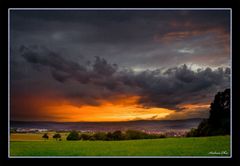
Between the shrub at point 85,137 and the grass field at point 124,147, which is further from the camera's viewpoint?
the shrub at point 85,137

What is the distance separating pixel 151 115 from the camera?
10.5 metres

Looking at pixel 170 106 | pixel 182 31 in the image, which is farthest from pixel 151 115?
pixel 182 31

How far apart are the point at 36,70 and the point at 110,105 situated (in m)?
0.96

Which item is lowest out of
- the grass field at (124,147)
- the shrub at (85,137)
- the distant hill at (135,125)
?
the grass field at (124,147)

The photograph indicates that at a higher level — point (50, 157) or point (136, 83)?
point (136, 83)

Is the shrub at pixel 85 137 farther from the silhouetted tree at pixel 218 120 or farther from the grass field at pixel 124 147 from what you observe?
the silhouetted tree at pixel 218 120

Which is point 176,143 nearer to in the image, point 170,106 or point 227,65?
point 170,106

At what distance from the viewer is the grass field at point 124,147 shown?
34.1 ft

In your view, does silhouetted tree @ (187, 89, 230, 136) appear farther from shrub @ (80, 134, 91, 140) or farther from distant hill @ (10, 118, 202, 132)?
shrub @ (80, 134, 91, 140)

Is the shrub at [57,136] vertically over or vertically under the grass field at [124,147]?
over
